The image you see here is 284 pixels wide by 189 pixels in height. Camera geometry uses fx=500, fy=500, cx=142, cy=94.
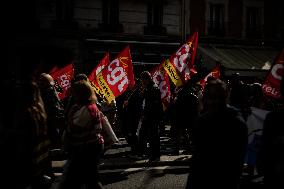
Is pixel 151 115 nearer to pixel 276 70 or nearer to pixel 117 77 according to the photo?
pixel 117 77

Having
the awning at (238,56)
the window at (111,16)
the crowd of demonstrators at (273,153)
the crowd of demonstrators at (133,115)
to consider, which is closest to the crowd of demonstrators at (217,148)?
the crowd of demonstrators at (273,153)

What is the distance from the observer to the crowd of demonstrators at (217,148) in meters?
4.03

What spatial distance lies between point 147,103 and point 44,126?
4.38 m

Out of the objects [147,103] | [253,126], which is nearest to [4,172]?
[253,126]

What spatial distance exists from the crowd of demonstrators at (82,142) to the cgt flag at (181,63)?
6678mm

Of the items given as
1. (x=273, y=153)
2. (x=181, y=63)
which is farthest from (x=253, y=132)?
(x=181, y=63)

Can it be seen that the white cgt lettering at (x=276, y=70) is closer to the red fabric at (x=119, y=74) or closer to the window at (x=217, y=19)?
the red fabric at (x=119, y=74)

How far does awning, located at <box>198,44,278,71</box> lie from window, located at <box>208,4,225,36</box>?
0.85m

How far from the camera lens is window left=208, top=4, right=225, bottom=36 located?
1003 inches

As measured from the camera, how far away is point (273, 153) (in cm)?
398

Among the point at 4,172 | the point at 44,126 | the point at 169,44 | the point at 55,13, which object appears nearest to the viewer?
the point at 4,172

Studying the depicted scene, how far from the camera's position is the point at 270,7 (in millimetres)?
26938

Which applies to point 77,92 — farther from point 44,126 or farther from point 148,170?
point 148,170

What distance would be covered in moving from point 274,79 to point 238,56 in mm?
16079
